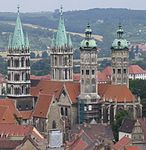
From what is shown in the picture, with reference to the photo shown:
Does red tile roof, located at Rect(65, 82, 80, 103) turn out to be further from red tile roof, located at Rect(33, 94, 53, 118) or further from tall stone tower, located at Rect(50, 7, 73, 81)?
tall stone tower, located at Rect(50, 7, 73, 81)

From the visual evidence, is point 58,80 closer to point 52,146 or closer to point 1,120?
point 1,120

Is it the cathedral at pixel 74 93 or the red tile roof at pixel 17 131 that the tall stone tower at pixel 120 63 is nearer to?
the cathedral at pixel 74 93

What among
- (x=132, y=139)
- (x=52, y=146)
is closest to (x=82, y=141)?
(x=132, y=139)

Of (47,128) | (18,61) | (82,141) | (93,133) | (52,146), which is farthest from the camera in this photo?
(18,61)

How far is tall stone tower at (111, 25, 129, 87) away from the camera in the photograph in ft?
385

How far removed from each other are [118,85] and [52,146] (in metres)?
40.4

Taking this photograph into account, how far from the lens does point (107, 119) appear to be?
112125 mm

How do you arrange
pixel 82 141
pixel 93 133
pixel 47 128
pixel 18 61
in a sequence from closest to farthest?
1. pixel 82 141
2. pixel 93 133
3. pixel 47 128
4. pixel 18 61

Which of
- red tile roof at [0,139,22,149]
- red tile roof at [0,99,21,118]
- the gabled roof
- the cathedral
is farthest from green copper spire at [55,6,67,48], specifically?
red tile roof at [0,139,22,149]

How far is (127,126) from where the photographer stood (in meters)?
99.1

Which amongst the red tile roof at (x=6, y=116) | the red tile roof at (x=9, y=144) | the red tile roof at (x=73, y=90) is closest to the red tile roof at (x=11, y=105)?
the red tile roof at (x=6, y=116)

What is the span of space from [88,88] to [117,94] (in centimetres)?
356

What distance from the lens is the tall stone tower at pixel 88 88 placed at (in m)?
112

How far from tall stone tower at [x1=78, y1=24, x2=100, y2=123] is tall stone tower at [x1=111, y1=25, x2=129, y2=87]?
17.0 feet
